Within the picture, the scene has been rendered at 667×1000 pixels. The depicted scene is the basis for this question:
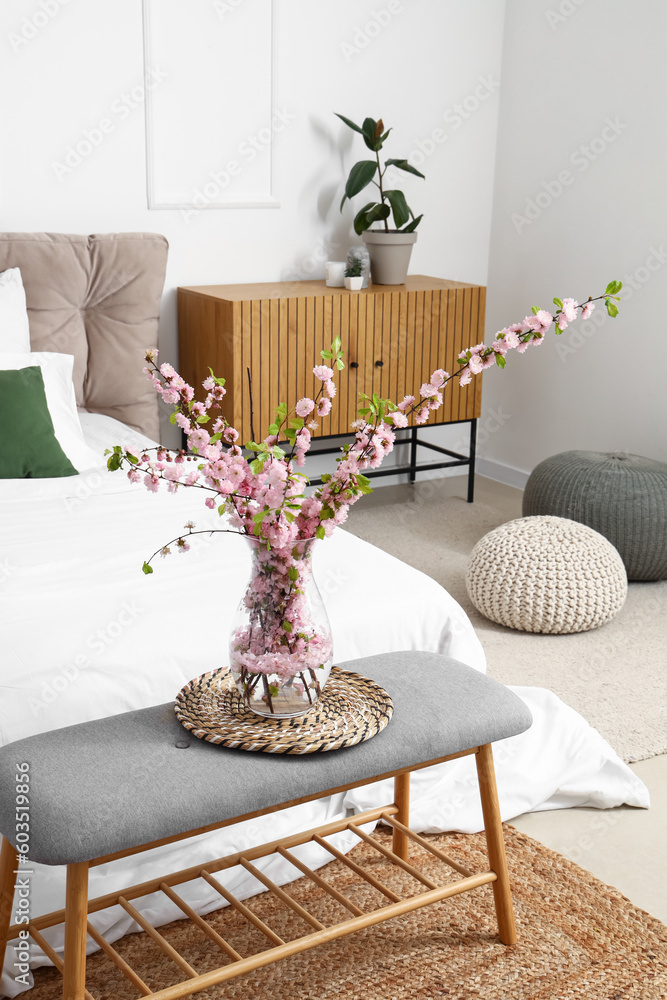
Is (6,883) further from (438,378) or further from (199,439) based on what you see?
(438,378)

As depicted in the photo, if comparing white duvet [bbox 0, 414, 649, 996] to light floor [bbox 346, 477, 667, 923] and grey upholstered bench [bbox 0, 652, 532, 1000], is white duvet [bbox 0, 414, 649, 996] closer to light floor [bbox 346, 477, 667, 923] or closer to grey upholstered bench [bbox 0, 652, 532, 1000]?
light floor [bbox 346, 477, 667, 923]

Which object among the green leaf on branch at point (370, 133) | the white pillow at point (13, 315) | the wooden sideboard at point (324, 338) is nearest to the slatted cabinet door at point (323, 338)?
the wooden sideboard at point (324, 338)

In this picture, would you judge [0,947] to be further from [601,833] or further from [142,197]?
[142,197]

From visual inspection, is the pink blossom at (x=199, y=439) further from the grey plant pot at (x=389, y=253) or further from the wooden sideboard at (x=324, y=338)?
the grey plant pot at (x=389, y=253)

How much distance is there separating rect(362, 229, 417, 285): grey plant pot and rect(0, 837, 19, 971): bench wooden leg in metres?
3.01

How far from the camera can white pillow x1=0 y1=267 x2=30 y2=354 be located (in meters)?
2.98

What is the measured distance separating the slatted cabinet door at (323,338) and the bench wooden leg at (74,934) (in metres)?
2.28

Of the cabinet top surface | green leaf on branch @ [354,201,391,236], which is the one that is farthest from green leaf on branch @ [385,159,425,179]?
the cabinet top surface

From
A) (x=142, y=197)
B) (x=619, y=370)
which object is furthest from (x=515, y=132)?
(x=142, y=197)

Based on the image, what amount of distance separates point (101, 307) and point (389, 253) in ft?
3.90

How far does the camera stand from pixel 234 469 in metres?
1.39

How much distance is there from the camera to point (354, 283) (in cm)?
389

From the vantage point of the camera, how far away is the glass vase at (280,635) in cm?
144

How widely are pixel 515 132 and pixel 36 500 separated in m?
2.98
